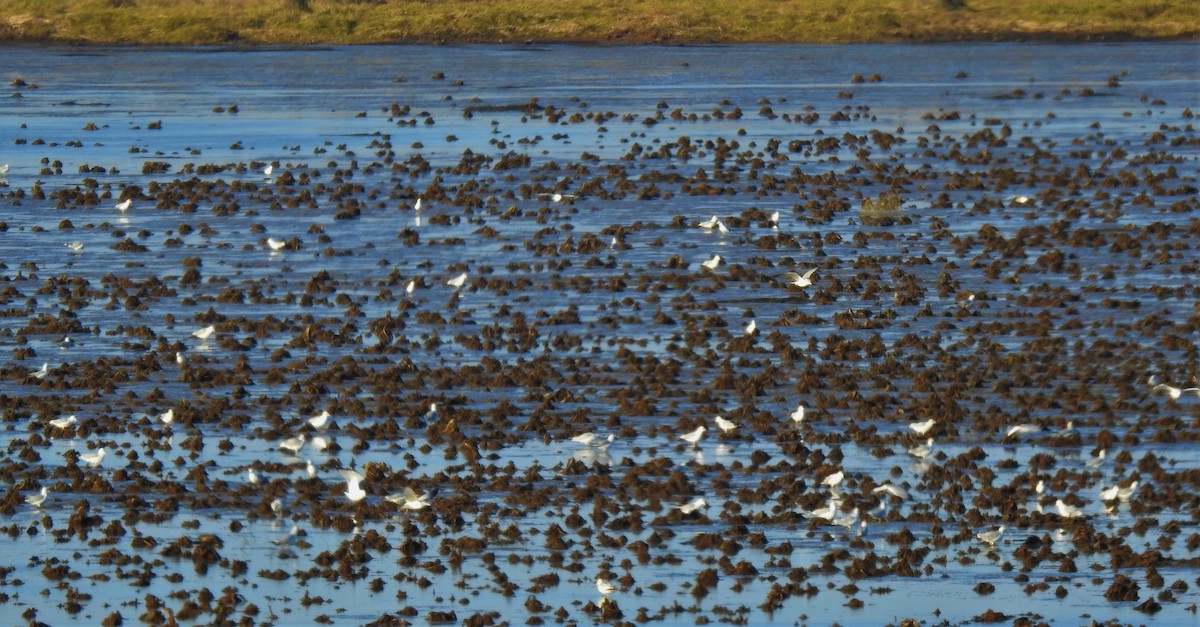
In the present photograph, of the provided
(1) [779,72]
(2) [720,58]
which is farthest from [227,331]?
(2) [720,58]

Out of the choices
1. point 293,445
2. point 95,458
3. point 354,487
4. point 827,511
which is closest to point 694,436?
point 827,511

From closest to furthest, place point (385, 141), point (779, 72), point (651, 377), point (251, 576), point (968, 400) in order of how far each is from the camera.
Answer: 1. point (251, 576)
2. point (968, 400)
3. point (651, 377)
4. point (385, 141)
5. point (779, 72)

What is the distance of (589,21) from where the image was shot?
258 ft

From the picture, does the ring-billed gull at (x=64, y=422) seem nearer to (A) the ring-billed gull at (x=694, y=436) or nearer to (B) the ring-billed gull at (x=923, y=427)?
(A) the ring-billed gull at (x=694, y=436)

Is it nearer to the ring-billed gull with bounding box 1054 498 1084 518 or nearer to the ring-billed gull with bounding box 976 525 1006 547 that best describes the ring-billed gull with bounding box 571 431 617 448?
the ring-billed gull with bounding box 976 525 1006 547

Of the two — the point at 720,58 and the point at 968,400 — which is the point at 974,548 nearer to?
the point at 968,400

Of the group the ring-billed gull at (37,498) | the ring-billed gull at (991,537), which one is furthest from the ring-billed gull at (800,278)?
the ring-billed gull at (37,498)

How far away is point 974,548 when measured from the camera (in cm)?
1550

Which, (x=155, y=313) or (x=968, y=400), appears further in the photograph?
(x=155, y=313)

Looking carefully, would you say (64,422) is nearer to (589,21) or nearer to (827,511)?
(827,511)

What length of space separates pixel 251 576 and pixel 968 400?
826cm

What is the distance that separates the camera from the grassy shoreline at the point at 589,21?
7469 centimetres

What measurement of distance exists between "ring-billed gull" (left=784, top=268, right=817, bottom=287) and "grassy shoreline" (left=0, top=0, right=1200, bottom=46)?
48563 millimetres

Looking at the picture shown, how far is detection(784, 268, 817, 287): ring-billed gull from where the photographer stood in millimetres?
25972
